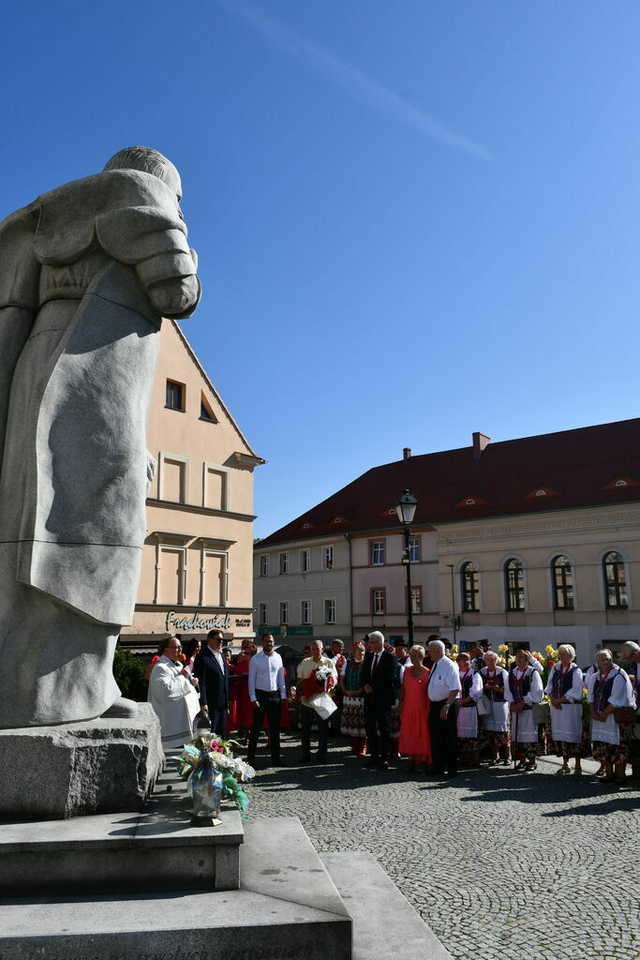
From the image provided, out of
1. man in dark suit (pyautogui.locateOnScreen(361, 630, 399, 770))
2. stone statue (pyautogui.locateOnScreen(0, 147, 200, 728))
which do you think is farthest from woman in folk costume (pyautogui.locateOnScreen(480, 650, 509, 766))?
stone statue (pyautogui.locateOnScreen(0, 147, 200, 728))

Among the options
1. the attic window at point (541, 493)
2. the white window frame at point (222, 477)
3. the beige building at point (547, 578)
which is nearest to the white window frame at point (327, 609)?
the beige building at point (547, 578)

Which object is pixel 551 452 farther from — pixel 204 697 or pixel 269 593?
pixel 204 697

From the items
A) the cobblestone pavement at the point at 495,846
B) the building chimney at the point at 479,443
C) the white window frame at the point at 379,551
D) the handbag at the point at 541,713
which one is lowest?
the cobblestone pavement at the point at 495,846

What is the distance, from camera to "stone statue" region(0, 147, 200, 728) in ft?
12.3

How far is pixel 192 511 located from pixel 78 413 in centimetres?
2671

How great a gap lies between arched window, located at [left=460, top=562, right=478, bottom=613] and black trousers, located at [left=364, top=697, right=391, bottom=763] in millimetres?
34511

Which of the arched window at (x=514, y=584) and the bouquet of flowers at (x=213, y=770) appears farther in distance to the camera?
the arched window at (x=514, y=584)

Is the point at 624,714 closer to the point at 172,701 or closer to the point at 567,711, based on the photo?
the point at 567,711

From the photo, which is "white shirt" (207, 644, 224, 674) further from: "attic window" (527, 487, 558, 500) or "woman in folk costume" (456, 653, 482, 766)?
"attic window" (527, 487, 558, 500)

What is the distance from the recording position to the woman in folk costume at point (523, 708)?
436 inches

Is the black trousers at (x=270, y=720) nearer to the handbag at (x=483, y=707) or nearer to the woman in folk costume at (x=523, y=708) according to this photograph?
the handbag at (x=483, y=707)

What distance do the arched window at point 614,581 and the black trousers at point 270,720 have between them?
3244 cm

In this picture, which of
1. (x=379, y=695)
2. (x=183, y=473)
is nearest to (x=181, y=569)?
(x=183, y=473)

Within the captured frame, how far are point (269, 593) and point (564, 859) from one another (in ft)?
169
